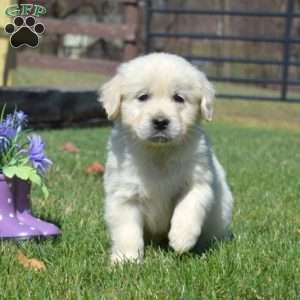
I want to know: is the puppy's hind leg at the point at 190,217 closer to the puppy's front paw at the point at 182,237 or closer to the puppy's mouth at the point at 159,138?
the puppy's front paw at the point at 182,237

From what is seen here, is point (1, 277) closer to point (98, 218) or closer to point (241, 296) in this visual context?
point (241, 296)

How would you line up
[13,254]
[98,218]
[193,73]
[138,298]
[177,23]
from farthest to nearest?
[177,23], [98,218], [193,73], [13,254], [138,298]

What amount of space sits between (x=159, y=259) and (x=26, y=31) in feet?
5.56

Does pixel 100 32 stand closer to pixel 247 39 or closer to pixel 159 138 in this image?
pixel 247 39

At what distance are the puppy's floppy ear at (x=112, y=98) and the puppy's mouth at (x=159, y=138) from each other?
0.84ft

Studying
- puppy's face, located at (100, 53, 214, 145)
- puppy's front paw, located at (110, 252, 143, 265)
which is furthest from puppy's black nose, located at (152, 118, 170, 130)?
puppy's front paw, located at (110, 252, 143, 265)

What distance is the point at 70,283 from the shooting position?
2773 millimetres

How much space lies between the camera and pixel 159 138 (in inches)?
126

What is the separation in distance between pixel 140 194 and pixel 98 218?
0.88 m

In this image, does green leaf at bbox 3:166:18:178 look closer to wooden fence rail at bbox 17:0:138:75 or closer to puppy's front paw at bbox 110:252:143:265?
puppy's front paw at bbox 110:252:143:265

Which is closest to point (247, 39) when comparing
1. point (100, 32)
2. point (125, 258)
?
point (100, 32)

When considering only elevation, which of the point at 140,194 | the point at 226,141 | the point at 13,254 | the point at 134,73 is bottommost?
the point at 226,141

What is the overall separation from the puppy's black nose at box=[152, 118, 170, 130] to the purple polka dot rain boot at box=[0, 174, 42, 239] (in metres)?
0.72

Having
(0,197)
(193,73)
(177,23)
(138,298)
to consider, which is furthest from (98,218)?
(177,23)
